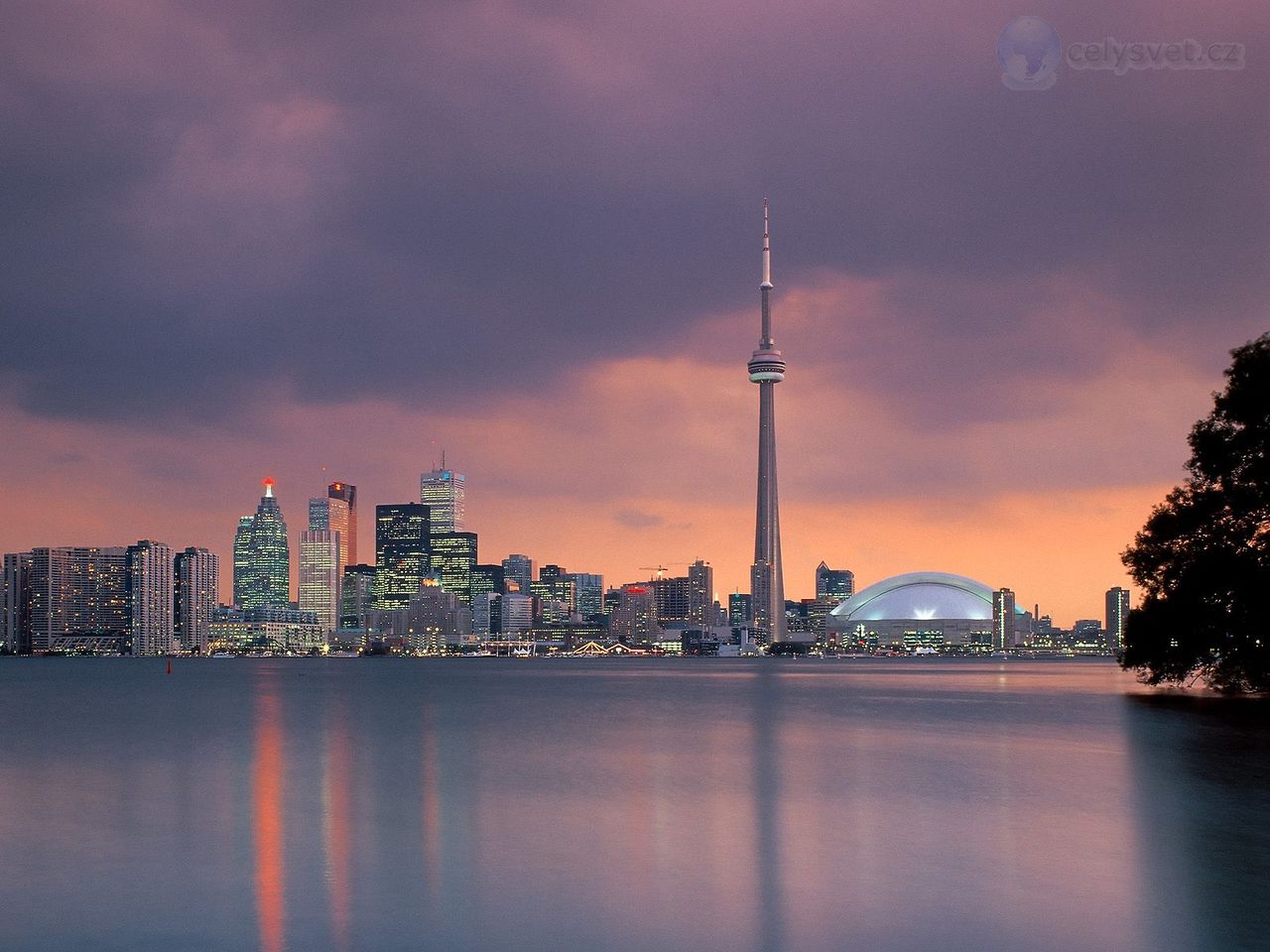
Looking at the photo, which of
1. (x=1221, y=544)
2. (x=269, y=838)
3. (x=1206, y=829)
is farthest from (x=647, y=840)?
(x=1221, y=544)

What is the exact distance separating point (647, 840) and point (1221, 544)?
42975mm

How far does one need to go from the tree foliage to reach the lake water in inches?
150

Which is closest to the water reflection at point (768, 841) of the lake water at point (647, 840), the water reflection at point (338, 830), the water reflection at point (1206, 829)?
the lake water at point (647, 840)

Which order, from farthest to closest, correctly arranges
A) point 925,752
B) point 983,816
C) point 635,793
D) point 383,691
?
point 383,691 → point 925,752 → point 635,793 → point 983,816

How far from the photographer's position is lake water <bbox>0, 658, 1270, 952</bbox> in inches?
688

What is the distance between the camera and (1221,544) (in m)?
59.4

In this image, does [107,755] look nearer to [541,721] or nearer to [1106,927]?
[541,721]

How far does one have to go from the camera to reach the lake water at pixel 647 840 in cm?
1747

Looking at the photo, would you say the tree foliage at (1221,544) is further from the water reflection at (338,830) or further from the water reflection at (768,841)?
the water reflection at (338,830)

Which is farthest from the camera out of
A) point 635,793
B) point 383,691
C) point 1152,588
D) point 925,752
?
point 383,691

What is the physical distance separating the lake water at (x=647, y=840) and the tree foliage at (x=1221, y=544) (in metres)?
3.81

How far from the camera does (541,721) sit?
234 ft

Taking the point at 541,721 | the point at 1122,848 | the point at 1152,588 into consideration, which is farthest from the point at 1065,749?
the point at 541,721

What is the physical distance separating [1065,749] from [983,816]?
21927mm
